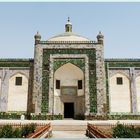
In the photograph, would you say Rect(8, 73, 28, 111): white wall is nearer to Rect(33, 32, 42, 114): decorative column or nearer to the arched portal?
Rect(33, 32, 42, 114): decorative column

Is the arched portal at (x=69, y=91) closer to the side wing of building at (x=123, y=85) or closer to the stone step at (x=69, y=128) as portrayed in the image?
the side wing of building at (x=123, y=85)

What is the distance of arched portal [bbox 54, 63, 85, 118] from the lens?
2400 centimetres

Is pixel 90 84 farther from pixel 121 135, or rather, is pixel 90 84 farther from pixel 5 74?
pixel 121 135

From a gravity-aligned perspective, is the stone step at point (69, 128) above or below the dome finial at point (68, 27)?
below

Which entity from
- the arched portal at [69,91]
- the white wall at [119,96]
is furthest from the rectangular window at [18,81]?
the white wall at [119,96]

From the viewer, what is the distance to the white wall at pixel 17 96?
78.0 feet

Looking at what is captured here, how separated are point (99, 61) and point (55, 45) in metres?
4.66

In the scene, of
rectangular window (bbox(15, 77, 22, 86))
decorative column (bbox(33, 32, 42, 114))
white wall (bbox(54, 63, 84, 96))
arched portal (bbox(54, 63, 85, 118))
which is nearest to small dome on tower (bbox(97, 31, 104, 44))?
arched portal (bbox(54, 63, 85, 118))

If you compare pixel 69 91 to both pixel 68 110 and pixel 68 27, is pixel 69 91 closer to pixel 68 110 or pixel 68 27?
pixel 68 110

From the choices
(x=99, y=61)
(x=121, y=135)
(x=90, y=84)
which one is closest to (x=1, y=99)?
(x=90, y=84)

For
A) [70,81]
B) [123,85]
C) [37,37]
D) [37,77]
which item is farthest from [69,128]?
[37,37]

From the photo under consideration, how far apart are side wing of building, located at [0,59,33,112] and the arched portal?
282 cm

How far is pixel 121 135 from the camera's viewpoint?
9734 mm

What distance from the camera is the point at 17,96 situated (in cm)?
2395
